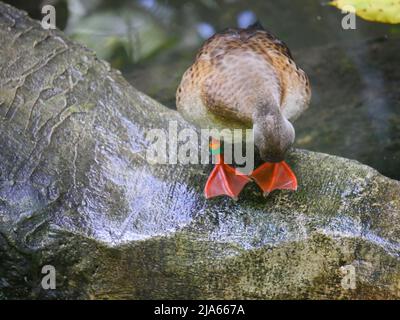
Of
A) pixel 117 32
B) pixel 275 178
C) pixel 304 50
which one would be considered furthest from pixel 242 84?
pixel 117 32

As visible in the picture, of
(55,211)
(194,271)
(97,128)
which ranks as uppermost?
(97,128)

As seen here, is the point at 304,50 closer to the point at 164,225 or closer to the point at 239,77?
the point at 239,77

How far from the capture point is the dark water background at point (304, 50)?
4.65 meters

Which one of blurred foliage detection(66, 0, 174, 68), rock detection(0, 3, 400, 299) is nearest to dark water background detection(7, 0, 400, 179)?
blurred foliage detection(66, 0, 174, 68)

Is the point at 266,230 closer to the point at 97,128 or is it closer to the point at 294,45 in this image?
the point at 97,128

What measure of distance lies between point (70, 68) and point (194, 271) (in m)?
1.71

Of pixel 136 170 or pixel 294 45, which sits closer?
pixel 136 170

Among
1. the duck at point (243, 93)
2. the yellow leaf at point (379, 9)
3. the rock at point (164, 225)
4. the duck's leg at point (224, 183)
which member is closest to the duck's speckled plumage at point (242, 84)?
the duck at point (243, 93)

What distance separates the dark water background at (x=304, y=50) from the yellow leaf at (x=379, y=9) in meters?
0.68

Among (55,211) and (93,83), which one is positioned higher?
(93,83)

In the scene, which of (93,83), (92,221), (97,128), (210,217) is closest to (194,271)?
(210,217)

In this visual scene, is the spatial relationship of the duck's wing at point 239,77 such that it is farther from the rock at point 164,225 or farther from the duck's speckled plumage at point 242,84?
the rock at point 164,225

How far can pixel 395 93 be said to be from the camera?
4.90 m

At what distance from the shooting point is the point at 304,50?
233 inches
